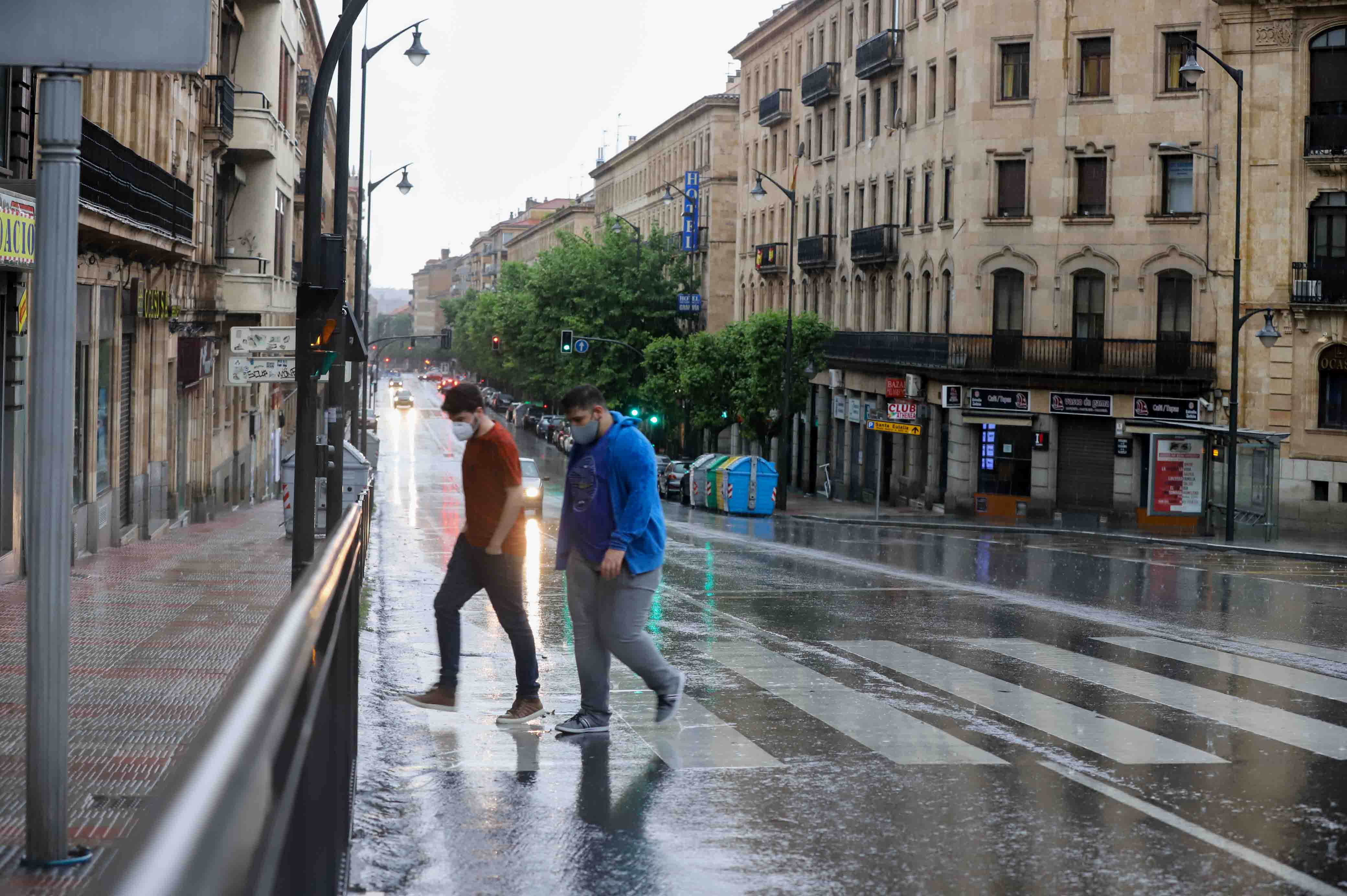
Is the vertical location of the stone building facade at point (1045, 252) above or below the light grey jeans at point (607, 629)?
above

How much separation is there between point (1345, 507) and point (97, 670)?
36.5 m

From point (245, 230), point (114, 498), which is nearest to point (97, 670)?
point (114, 498)

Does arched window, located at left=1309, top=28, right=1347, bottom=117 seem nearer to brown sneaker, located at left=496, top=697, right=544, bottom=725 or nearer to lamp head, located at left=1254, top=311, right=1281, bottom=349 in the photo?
lamp head, located at left=1254, top=311, right=1281, bottom=349

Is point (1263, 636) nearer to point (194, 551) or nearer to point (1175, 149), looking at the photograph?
point (194, 551)

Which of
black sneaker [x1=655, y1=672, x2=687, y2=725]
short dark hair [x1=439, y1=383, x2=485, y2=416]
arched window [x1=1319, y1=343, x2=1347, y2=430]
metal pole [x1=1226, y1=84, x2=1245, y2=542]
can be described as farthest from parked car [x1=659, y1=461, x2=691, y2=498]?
black sneaker [x1=655, y1=672, x2=687, y2=725]

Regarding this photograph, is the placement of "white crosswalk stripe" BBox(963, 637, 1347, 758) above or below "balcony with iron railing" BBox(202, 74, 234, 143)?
below

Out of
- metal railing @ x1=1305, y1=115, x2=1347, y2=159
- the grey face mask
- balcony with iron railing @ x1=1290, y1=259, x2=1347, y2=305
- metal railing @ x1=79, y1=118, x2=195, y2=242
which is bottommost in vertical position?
the grey face mask

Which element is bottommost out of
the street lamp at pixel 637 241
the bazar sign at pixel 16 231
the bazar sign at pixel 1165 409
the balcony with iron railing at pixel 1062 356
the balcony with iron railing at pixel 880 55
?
the bazar sign at pixel 1165 409

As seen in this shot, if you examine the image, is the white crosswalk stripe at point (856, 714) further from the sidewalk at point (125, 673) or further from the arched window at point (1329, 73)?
the arched window at point (1329, 73)

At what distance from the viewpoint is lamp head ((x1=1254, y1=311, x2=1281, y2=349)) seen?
37.6 meters

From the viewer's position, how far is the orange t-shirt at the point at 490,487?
8648 mm

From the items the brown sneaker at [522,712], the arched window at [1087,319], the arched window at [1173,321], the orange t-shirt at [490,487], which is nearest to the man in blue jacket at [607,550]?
the brown sneaker at [522,712]

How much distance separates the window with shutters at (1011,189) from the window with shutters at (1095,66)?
285 centimetres

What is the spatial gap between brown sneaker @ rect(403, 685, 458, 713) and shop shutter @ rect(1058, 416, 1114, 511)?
39370 millimetres
